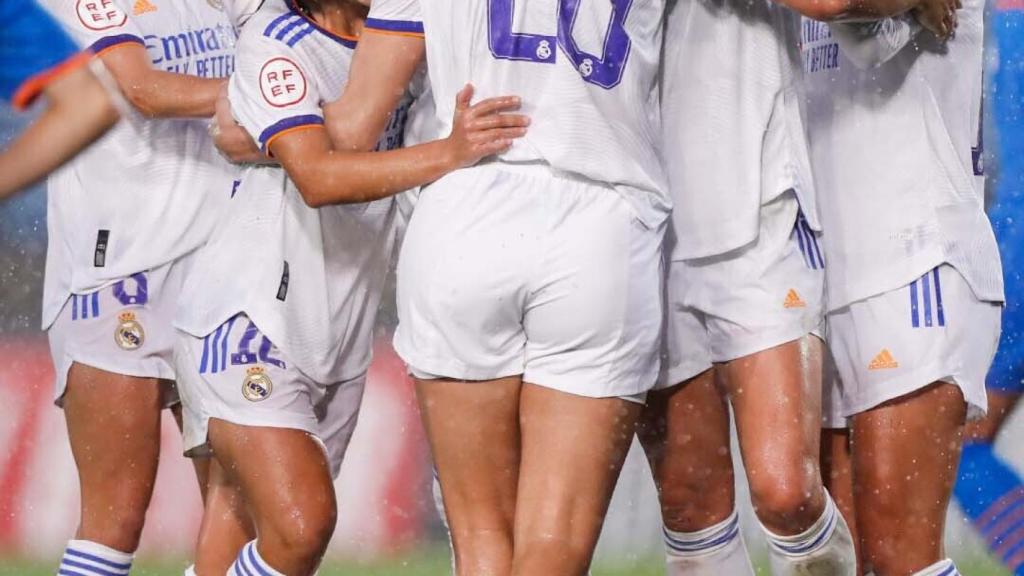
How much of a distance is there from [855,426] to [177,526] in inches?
100.0

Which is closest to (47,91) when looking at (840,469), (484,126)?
(484,126)

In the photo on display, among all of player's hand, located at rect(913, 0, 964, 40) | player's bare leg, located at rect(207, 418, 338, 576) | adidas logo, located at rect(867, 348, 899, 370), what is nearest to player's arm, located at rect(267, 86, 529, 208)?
player's bare leg, located at rect(207, 418, 338, 576)

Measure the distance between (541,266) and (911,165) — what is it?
1.03 meters

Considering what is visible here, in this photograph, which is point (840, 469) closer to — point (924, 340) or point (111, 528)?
point (924, 340)

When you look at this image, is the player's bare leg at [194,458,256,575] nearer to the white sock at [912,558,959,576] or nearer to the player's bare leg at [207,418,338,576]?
the player's bare leg at [207,418,338,576]

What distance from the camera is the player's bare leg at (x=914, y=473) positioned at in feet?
12.1

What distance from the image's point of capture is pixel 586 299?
314 cm

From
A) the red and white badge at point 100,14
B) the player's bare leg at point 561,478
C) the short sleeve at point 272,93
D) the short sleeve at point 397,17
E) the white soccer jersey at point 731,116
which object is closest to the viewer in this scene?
the player's bare leg at point 561,478

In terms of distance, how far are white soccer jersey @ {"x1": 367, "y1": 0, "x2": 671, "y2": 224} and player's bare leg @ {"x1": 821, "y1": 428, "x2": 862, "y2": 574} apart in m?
0.99

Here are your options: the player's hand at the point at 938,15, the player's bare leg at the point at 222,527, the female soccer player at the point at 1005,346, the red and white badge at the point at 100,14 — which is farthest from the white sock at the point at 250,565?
the female soccer player at the point at 1005,346

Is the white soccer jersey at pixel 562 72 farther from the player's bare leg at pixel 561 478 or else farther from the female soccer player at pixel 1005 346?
the female soccer player at pixel 1005 346

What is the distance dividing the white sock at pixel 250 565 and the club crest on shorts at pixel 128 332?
638 millimetres

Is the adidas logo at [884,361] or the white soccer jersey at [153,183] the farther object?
the white soccer jersey at [153,183]

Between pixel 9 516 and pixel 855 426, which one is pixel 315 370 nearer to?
pixel 855 426
